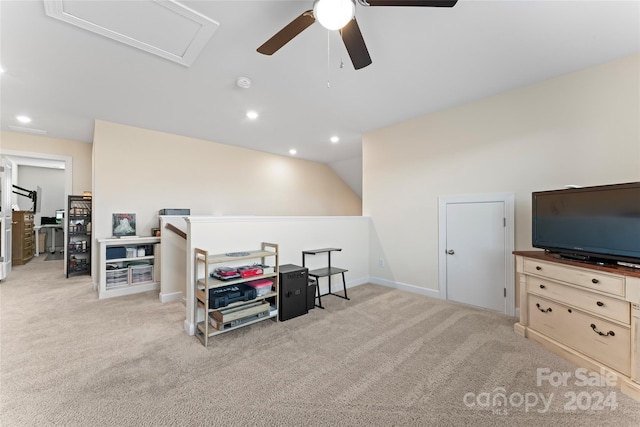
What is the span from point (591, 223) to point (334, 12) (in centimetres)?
262

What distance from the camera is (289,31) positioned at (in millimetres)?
1744

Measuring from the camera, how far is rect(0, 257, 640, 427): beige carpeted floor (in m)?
1.58

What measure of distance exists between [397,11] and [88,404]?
341cm

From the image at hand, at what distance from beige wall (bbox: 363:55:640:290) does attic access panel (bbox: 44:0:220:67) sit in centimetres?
309

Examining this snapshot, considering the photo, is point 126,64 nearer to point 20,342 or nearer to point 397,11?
point 397,11

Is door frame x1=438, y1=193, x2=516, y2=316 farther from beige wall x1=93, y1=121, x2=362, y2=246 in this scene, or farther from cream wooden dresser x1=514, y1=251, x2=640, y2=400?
beige wall x1=93, y1=121, x2=362, y2=246

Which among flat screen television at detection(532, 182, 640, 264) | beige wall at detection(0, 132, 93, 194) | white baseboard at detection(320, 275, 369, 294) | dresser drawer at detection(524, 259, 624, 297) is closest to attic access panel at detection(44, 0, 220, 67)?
white baseboard at detection(320, 275, 369, 294)

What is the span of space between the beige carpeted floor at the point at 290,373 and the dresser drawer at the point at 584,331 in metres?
0.20

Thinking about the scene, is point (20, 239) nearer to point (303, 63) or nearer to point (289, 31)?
point (303, 63)

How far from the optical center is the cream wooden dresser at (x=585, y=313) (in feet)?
5.95

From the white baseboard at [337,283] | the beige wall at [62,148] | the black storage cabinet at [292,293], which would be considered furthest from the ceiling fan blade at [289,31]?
the beige wall at [62,148]

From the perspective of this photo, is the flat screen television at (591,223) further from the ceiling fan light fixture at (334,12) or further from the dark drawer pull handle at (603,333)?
the ceiling fan light fixture at (334,12)

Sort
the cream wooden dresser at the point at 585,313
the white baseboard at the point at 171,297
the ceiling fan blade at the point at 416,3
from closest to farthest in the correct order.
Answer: the ceiling fan blade at the point at 416,3 < the cream wooden dresser at the point at 585,313 < the white baseboard at the point at 171,297

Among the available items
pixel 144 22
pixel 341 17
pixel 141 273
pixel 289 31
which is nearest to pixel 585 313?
pixel 341 17
